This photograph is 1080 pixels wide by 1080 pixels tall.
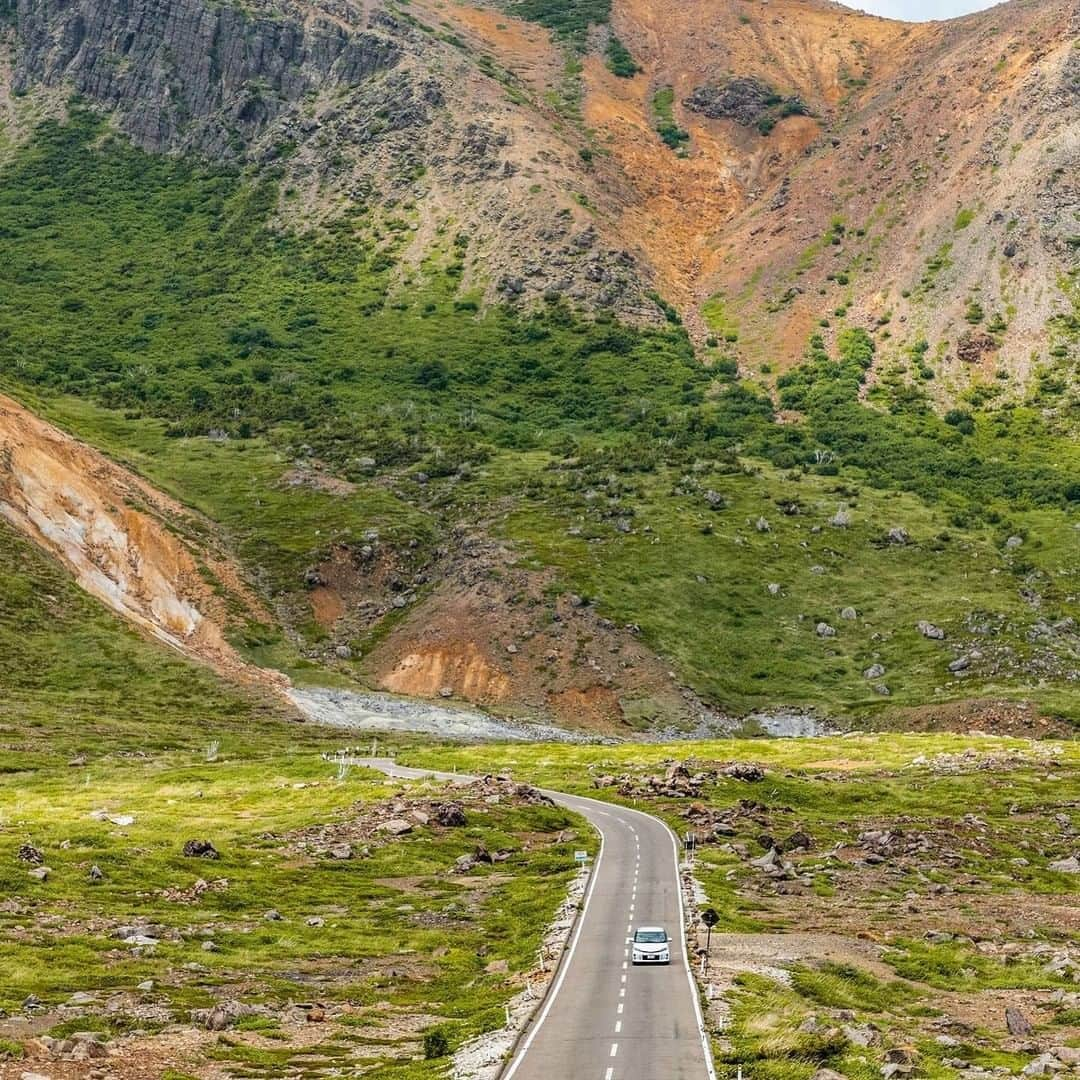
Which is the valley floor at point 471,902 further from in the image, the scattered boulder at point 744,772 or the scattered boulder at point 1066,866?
the scattered boulder at point 1066,866

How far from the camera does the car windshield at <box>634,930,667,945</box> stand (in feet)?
172

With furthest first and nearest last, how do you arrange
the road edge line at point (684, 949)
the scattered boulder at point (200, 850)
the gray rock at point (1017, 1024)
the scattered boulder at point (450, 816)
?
the scattered boulder at point (450, 816), the scattered boulder at point (200, 850), the gray rock at point (1017, 1024), the road edge line at point (684, 949)

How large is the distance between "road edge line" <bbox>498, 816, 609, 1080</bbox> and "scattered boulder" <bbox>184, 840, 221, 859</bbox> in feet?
73.2

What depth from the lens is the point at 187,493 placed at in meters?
183

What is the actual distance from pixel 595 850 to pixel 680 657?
69835 millimetres

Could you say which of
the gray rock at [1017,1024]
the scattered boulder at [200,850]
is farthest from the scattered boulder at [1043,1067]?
the scattered boulder at [200,850]

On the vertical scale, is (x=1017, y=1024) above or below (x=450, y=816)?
above

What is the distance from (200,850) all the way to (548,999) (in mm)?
34359

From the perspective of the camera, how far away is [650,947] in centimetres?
5191

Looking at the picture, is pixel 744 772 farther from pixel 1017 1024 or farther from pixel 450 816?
pixel 1017 1024

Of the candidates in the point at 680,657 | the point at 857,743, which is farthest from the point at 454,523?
the point at 857,743

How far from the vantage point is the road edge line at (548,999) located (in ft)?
126

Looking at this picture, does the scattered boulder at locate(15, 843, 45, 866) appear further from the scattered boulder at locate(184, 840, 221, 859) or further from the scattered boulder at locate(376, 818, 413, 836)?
Result: the scattered boulder at locate(376, 818, 413, 836)

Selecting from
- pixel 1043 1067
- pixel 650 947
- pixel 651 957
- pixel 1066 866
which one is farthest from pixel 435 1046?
pixel 1066 866
